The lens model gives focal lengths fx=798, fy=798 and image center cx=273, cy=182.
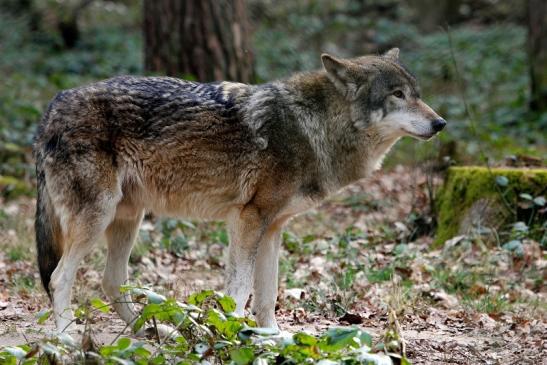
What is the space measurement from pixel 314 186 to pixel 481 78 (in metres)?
12.6

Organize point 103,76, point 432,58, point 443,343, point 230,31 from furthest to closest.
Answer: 1. point 432,58
2. point 103,76
3. point 230,31
4. point 443,343

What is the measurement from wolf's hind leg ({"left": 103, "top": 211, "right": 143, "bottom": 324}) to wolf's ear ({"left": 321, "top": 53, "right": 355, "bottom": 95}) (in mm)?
1753

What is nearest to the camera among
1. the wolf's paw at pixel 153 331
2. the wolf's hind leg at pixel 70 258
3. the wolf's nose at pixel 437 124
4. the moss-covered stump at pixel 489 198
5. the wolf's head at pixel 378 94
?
the wolf's paw at pixel 153 331

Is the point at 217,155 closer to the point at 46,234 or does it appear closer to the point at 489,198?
the point at 46,234

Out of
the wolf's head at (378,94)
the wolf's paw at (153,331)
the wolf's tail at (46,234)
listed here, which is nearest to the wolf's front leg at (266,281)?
the wolf's paw at (153,331)

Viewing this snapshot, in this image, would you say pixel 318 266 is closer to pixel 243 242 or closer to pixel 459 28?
pixel 243 242

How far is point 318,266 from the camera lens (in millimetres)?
7281

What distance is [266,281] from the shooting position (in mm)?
5781

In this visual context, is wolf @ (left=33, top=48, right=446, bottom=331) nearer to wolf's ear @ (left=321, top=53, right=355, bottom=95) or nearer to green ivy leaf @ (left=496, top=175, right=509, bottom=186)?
wolf's ear @ (left=321, top=53, right=355, bottom=95)

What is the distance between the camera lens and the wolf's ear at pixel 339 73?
5.79 m

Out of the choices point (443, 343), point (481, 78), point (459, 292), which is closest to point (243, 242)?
point (443, 343)

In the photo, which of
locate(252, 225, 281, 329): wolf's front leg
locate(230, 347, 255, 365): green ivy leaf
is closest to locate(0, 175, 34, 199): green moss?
locate(252, 225, 281, 329): wolf's front leg

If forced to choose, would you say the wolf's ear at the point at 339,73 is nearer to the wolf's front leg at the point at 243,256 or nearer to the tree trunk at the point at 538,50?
the wolf's front leg at the point at 243,256

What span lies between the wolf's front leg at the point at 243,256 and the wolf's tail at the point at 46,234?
1.22 meters
